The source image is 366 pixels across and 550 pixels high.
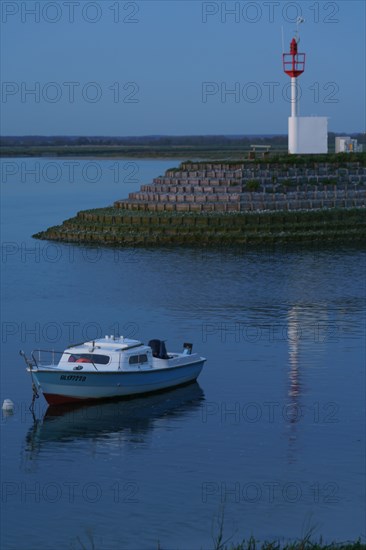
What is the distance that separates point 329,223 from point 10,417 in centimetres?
4261

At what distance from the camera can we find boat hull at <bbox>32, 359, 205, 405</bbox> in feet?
101

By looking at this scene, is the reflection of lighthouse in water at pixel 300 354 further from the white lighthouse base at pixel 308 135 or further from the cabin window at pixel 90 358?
the white lighthouse base at pixel 308 135

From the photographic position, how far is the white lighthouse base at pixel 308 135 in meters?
77.9

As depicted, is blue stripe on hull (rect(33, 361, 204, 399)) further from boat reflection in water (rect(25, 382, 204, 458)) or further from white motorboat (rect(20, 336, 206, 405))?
boat reflection in water (rect(25, 382, 204, 458))

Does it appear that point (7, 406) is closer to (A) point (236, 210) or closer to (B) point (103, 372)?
(B) point (103, 372)

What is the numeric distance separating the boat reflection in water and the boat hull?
0.25 metres

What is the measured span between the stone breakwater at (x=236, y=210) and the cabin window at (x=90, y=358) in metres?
36.0

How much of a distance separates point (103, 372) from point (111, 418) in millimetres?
1212

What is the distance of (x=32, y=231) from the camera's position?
88.7 metres

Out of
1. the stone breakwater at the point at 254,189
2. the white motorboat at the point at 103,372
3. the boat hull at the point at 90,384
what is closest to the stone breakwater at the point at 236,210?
the stone breakwater at the point at 254,189

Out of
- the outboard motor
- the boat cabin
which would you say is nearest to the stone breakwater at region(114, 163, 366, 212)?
the outboard motor

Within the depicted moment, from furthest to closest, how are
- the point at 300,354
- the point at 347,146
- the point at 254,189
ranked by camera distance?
the point at 347,146, the point at 254,189, the point at 300,354

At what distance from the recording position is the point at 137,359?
31750mm

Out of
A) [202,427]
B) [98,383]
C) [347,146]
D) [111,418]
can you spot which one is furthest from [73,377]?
[347,146]
